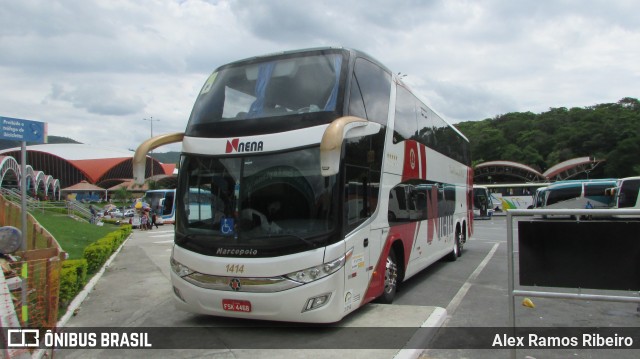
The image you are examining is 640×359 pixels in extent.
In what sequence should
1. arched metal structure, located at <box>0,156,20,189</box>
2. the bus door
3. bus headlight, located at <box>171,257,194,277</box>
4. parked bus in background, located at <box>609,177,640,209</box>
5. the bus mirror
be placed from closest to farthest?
the bus mirror, the bus door, bus headlight, located at <box>171,257,194,277</box>, parked bus in background, located at <box>609,177,640,209</box>, arched metal structure, located at <box>0,156,20,189</box>

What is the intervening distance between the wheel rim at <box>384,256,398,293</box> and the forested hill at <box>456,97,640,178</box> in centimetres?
6415

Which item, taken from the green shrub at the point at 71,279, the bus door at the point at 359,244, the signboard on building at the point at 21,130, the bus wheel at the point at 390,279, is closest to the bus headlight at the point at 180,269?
the bus door at the point at 359,244

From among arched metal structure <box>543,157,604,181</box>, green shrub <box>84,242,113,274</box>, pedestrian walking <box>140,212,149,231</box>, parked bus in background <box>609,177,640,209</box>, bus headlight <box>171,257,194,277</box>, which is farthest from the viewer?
arched metal structure <box>543,157,604,181</box>

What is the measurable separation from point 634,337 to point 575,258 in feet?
7.49

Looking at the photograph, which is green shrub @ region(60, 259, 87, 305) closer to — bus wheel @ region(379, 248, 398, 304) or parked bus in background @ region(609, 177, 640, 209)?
bus wheel @ region(379, 248, 398, 304)

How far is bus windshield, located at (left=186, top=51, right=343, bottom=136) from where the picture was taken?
6.29m

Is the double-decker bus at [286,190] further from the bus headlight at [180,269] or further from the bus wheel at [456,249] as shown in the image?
the bus wheel at [456,249]

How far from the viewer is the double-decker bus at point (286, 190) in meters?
5.70

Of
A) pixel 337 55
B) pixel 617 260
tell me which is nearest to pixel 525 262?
pixel 617 260

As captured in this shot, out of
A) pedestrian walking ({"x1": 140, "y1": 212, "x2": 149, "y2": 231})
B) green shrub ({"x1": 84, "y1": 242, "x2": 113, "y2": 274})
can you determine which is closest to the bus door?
green shrub ({"x1": 84, "y1": 242, "x2": 113, "y2": 274})

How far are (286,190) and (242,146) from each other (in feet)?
2.80

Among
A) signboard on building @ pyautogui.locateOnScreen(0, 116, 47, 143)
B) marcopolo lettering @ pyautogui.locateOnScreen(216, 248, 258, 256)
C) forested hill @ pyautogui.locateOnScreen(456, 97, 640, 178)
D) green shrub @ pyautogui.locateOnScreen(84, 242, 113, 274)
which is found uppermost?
forested hill @ pyautogui.locateOnScreen(456, 97, 640, 178)

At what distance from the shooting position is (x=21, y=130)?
682cm

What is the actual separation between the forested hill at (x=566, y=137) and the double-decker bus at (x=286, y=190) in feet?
215
